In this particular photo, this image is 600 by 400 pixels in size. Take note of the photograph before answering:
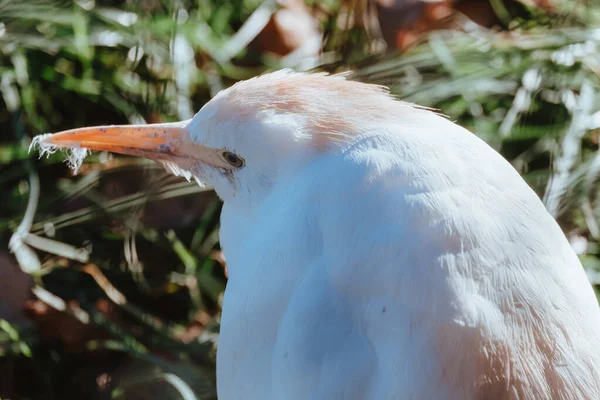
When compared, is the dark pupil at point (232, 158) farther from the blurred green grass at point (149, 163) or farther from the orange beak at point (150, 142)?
the blurred green grass at point (149, 163)

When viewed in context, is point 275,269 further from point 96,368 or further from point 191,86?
point 191,86

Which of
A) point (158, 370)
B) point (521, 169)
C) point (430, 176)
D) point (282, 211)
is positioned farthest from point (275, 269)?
point (521, 169)

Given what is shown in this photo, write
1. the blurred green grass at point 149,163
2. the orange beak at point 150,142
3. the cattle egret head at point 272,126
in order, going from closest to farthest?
the cattle egret head at point 272,126, the orange beak at point 150,142, the blurred green grass at point 149,163

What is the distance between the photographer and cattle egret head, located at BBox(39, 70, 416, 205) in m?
1.04

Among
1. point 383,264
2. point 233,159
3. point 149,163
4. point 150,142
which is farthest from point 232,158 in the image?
point 149,163

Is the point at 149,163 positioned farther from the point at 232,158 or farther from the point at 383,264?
the point at 383,264

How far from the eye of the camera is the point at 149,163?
1949mm

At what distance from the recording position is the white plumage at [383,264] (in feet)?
2.97

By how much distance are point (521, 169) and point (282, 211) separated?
3.47ft

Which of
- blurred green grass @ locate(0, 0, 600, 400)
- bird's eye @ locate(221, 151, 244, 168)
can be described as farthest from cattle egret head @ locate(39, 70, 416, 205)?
blurred green grass @ locate(0, 0, 600, 400)

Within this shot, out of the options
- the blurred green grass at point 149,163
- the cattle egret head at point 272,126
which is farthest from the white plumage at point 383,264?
the blurred green grass at point 149,163

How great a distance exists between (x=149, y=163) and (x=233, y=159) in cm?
88

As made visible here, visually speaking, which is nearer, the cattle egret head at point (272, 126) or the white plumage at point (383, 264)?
the white plumage at point (383, 264)

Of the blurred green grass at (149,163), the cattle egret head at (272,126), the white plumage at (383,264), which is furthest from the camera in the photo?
the blurred green grass at (149,163)
